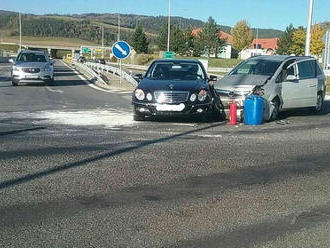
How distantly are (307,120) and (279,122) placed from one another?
3.75 ft

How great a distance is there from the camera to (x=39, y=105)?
15.6 m

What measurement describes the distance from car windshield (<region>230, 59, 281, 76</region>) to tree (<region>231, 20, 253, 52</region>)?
3612 inches

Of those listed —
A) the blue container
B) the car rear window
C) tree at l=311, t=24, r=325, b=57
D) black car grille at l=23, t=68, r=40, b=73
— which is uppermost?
tree at l=311, t=24, r=325, b=57

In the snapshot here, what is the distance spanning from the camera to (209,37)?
90438 mm

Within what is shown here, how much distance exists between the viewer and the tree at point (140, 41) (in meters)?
96.1

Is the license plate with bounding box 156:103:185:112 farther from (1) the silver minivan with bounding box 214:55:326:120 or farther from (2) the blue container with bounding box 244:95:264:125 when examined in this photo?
(1) the silver minivan with bounding box 214:55:326:120

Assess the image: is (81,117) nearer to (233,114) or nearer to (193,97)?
(193,97)

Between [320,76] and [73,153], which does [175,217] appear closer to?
[73,153]

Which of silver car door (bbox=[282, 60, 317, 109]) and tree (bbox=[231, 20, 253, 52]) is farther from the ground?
tree (bbox=[231, 20, 253, 52])

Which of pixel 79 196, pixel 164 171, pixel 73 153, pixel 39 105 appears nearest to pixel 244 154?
pixel 164 171

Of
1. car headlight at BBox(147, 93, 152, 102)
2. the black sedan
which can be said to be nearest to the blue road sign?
the black sedan

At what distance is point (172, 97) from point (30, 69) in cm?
1332

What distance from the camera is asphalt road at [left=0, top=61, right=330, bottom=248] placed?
479 cm

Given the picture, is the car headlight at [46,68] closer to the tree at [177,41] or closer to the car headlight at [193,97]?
the car headlight at [193,97]
